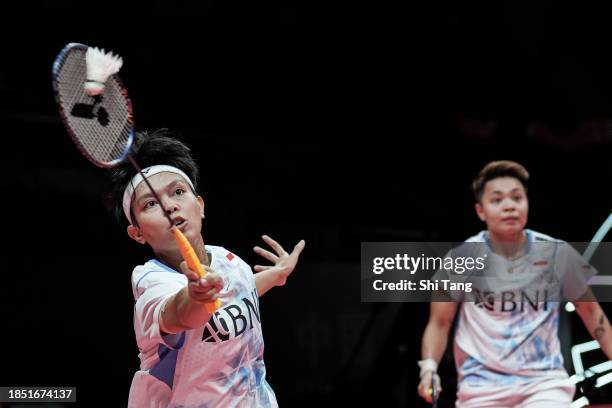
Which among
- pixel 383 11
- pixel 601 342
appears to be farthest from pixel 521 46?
pixel 601 342

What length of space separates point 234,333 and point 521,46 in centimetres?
410

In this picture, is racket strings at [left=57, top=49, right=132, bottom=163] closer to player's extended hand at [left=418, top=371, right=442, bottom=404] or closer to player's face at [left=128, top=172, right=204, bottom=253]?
player's face at [left=128, top=172, right=204, bottom=253]

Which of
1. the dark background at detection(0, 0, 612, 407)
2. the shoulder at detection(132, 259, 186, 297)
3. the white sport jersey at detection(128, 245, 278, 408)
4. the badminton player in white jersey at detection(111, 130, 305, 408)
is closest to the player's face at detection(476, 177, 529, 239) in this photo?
the dark background at detection(0, 0, 612, 407)

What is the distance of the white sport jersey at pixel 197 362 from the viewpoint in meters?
2.66

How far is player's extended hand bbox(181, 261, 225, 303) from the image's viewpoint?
2.19m

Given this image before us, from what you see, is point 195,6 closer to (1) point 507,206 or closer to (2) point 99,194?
(2) point 99,194

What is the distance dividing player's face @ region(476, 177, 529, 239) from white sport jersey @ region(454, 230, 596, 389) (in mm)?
130

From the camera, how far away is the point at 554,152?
583cm

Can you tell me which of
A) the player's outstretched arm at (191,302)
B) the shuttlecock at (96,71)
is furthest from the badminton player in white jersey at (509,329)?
the shuttlecock at (96,71)

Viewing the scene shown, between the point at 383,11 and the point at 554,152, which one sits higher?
the point at 383,11

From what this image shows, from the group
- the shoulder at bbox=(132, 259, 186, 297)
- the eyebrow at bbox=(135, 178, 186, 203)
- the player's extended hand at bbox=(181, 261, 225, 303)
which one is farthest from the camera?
the eyebrow at bbox=(135, 178, 186, 203)

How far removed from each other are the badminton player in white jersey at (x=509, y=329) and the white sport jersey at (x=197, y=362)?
130cm

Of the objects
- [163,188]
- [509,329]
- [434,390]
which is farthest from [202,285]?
[509,329]

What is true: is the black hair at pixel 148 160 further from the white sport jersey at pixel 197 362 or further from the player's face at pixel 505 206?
the player's face at pixel 505 206
